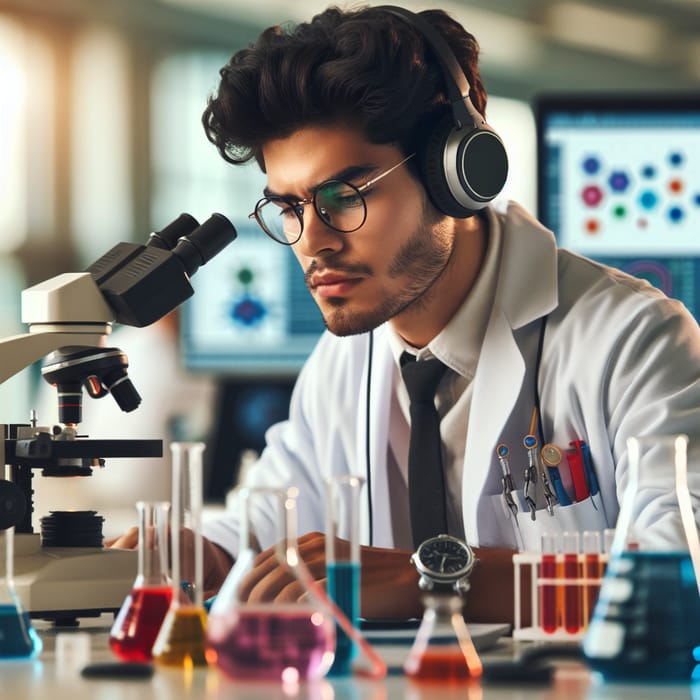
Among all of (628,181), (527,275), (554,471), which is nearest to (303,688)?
(554,471)

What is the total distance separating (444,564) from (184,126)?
402 centimetres

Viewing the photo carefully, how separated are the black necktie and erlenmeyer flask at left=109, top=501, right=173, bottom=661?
93cm

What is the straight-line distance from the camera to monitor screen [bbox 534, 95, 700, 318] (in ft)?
10.4

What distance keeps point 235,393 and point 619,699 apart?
4.31 meters

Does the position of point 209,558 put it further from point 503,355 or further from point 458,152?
point 458,152

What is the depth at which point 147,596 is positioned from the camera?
1.22m

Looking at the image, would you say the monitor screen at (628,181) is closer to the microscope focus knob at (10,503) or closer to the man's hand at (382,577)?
the man's hand at (382,577)


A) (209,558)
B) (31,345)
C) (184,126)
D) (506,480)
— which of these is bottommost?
(209,558)

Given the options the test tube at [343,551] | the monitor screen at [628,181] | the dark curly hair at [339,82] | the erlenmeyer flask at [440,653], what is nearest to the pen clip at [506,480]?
the dark curly hair at [339,82]

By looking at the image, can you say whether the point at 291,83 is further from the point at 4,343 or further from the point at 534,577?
the point at 534,577

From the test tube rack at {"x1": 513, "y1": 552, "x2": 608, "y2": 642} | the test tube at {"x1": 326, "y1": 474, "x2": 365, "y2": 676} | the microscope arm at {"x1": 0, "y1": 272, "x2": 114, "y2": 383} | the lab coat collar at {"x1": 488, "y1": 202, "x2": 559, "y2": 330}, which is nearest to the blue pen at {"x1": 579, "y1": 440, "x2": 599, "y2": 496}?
the lab coat collar at {"x1": 488, "y1": 202, "x2": 559, "y2": 330}

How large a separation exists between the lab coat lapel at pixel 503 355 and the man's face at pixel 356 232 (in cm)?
17

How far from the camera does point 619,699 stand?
98 centimetres

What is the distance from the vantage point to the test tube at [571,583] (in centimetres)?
130
